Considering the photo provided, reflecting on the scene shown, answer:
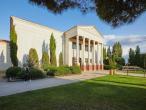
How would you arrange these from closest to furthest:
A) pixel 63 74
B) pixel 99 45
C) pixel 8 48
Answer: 1. pixel 63 74
2. pixel 8 48
3. pixel 99 45

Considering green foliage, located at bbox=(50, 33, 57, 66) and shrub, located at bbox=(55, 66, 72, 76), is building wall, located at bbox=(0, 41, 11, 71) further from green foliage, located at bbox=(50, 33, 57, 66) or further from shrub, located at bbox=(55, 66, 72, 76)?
green foliage, located at bbox=(50, 33, 57, 66)

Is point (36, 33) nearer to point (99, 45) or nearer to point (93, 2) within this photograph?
point (99, 45)

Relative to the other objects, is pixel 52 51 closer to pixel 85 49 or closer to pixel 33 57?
pixel 33 57

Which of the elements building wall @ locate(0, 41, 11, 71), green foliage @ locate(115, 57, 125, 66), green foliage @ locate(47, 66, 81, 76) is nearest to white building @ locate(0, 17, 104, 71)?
building wall @ locate(0, 41, 11, 71)

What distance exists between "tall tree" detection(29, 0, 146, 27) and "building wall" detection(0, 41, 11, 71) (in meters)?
18.8

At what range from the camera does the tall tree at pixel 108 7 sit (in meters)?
6.48

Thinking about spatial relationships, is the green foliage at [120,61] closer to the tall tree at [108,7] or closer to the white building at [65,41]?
the white building at [65,41]

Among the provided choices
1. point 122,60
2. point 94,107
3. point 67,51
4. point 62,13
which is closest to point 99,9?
point 62,13

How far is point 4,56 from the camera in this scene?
79.1 feet

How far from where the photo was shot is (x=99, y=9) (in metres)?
6.83

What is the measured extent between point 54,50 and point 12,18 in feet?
27.4

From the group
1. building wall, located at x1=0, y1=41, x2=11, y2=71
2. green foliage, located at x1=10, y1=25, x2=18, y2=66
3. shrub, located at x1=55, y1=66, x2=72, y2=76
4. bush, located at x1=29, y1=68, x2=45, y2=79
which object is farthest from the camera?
building wall, located at x1=0, y1=41, x2=11, y2=71

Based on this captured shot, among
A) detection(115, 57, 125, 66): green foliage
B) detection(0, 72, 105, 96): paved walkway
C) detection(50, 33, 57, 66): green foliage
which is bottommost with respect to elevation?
detection(0, 72, 105, 96): paved walkway

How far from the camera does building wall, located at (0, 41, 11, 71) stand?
23.8 meters
